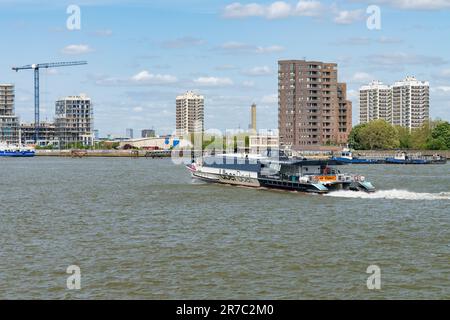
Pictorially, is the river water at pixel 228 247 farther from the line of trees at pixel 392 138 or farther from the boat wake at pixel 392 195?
the line of trees at pixel 392 138

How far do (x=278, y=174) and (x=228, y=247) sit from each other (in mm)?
30797

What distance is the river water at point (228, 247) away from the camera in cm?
2400

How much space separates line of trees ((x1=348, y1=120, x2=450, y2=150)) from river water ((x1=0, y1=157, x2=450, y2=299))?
13133 cm

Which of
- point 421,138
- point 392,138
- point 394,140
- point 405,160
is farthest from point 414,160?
point 421,138

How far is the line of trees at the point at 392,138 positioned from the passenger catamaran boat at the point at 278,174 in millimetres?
114947

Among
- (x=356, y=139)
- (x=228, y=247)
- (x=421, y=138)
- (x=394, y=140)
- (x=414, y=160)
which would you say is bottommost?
(x=228, y=247)

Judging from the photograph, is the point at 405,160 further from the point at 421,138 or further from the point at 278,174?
the point at 278,174

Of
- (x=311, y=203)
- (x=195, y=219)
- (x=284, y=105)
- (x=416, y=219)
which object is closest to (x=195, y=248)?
(x=195, y=219)

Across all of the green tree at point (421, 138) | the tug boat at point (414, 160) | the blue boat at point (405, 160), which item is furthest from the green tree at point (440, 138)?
the blue boat at point (405, 160)

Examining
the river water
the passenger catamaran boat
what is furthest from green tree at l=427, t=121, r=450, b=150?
the river water

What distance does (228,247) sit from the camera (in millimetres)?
31406

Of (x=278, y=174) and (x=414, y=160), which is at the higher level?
(x=278, y=174)
